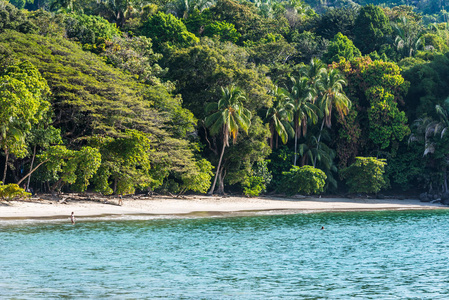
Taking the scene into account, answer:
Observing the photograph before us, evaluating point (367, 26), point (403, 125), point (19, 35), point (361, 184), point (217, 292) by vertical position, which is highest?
point (367, 26)

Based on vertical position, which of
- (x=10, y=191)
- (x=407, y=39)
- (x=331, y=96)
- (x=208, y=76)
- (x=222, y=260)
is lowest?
(x=222, y=260)

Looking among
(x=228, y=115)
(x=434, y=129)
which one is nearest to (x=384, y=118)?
(x=434, y=129)

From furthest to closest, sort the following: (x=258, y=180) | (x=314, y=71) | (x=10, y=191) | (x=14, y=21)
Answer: (x=314, y=71) < (x=258, y=180) < (x=14, y=21) < (x=10, y=191)

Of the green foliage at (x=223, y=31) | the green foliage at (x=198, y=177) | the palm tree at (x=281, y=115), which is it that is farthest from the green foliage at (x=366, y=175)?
the green foliage at (x=223, y=31)

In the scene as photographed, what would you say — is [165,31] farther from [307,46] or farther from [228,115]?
[228,115]

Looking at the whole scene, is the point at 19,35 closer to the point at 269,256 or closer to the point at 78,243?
Result: the point at 78,243

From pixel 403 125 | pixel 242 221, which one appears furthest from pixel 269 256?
pixel 403 125

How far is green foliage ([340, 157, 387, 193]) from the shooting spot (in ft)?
178

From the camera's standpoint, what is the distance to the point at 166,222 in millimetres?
36500

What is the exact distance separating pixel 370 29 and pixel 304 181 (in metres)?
32.2

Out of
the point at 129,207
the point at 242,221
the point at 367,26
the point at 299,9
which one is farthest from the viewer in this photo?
the point at 299,9

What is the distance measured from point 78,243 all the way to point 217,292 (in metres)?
11.6

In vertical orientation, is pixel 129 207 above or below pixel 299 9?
below

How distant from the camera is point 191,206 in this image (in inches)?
1773
